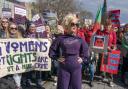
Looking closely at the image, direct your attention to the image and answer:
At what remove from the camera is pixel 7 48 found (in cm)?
951

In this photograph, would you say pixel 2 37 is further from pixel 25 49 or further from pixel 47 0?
pixel 47 0

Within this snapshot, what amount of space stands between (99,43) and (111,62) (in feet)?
2.24

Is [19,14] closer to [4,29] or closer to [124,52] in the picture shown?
[4,29]

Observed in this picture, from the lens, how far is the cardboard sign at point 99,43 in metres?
10.6

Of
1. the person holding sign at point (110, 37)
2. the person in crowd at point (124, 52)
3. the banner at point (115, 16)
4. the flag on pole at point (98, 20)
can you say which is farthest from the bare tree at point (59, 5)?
the person holding sign at point (110, 37)

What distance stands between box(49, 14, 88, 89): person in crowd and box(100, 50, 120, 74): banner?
11.4 feet

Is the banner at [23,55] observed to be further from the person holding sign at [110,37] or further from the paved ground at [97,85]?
the person holding sign at [110,37]

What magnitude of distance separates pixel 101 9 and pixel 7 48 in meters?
4.74

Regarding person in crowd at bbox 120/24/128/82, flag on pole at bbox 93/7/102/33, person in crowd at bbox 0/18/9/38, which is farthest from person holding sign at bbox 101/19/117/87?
person in crowd at bbox 0/18/9/38

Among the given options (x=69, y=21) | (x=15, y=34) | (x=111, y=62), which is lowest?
(x=111, y=62)

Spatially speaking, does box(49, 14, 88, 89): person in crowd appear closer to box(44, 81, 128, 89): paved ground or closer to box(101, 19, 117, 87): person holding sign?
box(44, 81, 128, 89): paved ground

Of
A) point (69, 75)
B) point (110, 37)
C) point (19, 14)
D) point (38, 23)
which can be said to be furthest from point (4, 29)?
point (69, 75)

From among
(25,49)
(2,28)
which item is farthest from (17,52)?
(2,28)

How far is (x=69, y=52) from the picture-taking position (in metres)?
7.37
